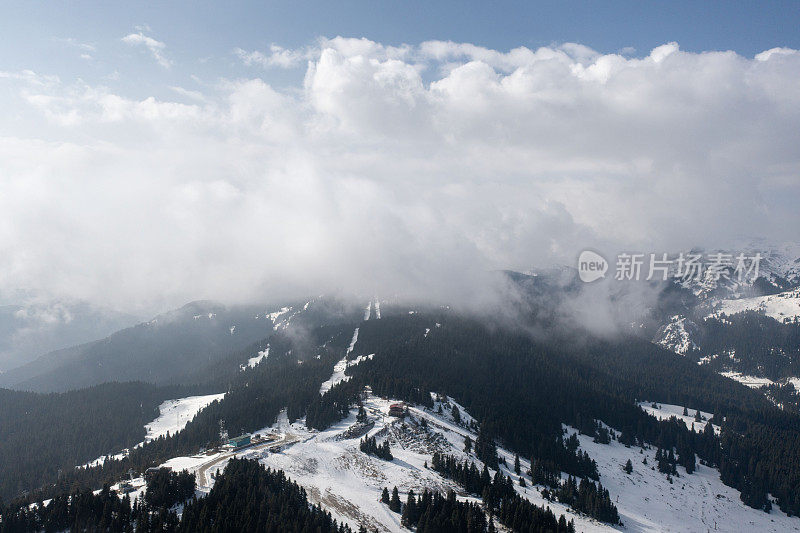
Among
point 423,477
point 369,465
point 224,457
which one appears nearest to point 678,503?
point 423,477

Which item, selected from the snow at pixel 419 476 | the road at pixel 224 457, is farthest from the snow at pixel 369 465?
the road at pixel 224 457

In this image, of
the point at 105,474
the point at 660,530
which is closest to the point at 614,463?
the point at 660,530

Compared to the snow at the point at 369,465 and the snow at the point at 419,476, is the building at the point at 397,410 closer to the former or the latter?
the snow at the point at 419,476

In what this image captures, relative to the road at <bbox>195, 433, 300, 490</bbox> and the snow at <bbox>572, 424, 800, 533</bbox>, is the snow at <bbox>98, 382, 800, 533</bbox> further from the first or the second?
the snow at <bbox>572, 424, 800, 533</bbox>

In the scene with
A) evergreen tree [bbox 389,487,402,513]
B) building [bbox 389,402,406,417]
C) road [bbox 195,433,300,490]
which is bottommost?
road [bbox 195,433,300,490]

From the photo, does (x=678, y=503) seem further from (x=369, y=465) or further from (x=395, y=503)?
(x=395, y=503)

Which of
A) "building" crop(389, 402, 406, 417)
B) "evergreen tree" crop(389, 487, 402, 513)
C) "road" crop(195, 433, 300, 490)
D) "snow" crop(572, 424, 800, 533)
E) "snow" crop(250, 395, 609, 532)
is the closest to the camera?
"road" crop(195, 433, 300, 490)

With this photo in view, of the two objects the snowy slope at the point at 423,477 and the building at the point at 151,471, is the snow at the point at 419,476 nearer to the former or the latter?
the snowy slope at the point at 423,477

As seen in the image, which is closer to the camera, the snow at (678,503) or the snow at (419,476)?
the snow at (419,476)

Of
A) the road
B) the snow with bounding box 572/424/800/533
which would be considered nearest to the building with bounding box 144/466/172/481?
the road

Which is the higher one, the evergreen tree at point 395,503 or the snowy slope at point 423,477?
the evergreen tree at point 395,503

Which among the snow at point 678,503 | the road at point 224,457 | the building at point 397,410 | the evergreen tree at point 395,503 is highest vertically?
the building at point 397,410

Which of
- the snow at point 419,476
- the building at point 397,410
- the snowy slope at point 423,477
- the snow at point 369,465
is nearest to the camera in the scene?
the snow at point 369,465

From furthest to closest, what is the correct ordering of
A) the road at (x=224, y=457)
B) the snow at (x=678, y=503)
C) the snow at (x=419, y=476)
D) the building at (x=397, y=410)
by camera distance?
the building at (x=397, y=410) → the snow at (x=678, y=503) → the snow at (x=419, y=476) → the road at (x=224, y=457)
